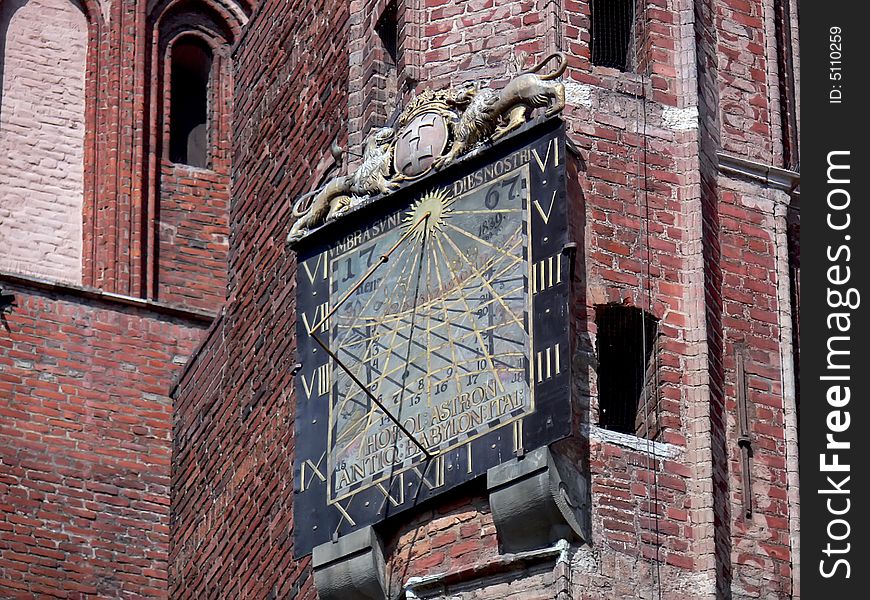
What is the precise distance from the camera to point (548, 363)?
20.1m

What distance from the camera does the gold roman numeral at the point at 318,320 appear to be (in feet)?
71.1

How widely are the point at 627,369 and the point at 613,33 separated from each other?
2.38 meters

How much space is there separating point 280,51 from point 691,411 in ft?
21.8

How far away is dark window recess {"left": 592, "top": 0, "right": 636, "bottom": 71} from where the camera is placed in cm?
2197

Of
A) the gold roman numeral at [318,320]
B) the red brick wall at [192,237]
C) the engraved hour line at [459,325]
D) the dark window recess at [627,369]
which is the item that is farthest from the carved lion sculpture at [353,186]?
the red brick wall at [192,237]

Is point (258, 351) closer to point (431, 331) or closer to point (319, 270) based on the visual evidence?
point (319, 270)

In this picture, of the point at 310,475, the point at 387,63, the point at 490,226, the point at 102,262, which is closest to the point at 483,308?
the point at 490,226

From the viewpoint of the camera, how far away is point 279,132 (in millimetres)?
25781

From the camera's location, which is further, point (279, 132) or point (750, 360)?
point (279, 132)

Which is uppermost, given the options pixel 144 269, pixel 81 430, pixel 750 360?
pixel 144 269

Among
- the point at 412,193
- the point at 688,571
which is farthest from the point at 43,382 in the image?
the point at 688,571

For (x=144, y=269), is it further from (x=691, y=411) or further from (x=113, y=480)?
(x=691, y=411)

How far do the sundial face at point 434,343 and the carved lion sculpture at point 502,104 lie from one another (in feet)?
0.54

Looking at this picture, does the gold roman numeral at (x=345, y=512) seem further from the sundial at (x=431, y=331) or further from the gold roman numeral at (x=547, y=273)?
the gold roman numeral at (x=547, y=273)
